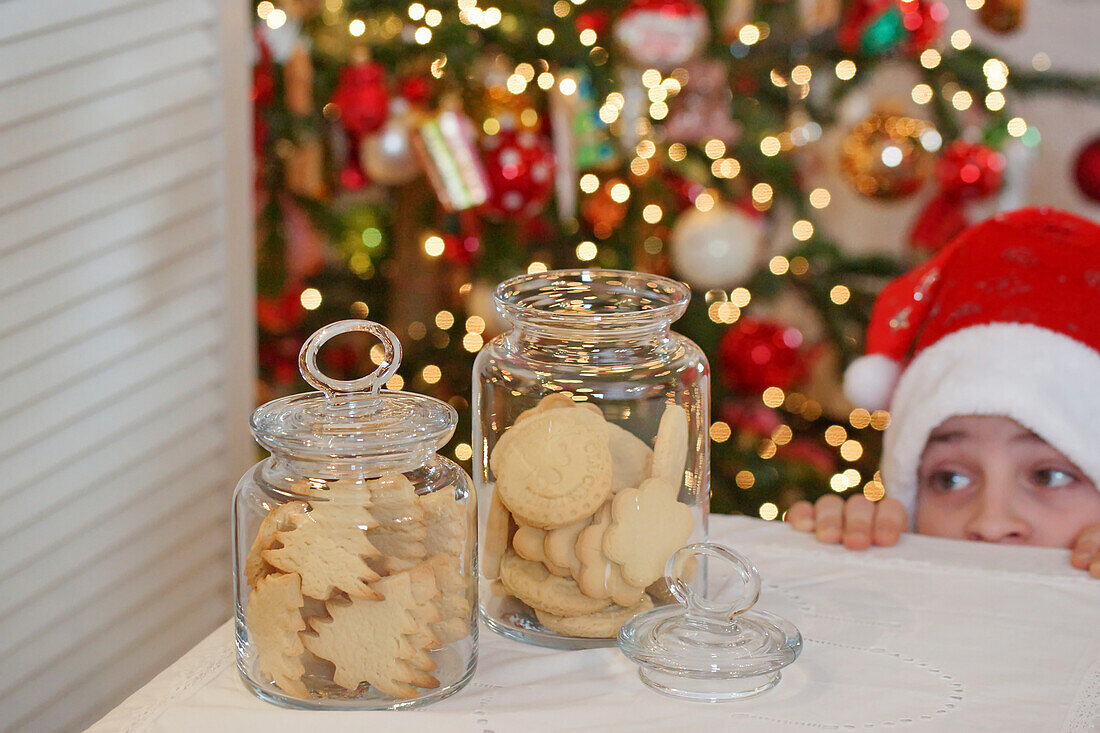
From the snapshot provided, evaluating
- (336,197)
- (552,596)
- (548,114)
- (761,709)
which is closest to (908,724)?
(761,709)

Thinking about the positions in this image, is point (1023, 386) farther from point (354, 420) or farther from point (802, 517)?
point (354, 420)

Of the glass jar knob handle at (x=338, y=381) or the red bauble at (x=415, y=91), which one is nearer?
the glass jar knob handle at (x=338, y=381)

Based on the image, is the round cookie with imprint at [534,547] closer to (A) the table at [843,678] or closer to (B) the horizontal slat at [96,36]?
(A) the table at [843,678]

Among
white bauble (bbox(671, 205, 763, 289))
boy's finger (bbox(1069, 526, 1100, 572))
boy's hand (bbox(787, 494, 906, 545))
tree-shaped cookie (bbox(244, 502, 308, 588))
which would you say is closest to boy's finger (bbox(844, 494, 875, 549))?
boy's hand (bbox(787, 494, 906, 545))

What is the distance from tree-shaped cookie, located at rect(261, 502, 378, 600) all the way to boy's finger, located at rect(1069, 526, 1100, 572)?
1.94 feet

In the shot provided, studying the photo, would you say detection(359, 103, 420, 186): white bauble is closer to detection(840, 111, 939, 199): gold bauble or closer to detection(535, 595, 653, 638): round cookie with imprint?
detection(840, 111, 939, 199): gold bauble

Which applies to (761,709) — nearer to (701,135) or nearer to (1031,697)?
(1031,697)

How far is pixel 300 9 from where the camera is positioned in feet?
7.09

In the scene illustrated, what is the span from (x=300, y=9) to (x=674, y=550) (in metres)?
1.75

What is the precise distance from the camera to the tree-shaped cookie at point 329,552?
1.96 ft

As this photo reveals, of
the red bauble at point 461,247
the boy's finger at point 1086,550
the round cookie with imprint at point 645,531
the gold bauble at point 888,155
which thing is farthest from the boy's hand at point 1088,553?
the red bauble at point 461,247

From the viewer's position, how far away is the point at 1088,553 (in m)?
0.89

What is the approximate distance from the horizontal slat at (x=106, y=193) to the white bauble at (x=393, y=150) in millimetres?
321

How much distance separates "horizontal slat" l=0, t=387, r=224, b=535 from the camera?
135 cm
